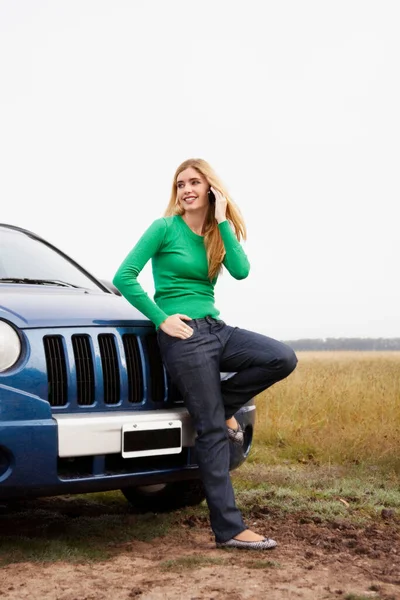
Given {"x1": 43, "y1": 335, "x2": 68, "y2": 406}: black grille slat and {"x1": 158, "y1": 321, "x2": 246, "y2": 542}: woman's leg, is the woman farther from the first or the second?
{"x1": 43, "y1": 335, "x2": 68, "y2": 406}: black grille slat

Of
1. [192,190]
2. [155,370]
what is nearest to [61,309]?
[155,370]

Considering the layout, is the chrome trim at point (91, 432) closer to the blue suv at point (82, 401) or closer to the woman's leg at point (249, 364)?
the blue suv at point (82, 401)

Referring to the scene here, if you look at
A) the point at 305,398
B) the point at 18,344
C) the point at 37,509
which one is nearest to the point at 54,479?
the point at 18,344

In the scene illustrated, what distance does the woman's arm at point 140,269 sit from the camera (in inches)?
153

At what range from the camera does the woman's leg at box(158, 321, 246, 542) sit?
3.86 meters

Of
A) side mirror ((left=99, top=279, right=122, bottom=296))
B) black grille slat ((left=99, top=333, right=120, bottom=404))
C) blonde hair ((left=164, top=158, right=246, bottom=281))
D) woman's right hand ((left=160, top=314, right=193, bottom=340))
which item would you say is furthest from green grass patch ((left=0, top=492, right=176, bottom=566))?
blonde hair ((left=164, top=158, right=246, bottom=281))

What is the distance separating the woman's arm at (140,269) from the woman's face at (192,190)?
16 centimetres

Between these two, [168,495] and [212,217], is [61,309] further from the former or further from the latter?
[168,495]

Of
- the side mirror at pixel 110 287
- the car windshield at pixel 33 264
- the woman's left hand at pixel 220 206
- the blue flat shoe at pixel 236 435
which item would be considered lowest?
the blue flat shoe at pixel 236 435

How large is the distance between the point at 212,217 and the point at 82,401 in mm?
1201

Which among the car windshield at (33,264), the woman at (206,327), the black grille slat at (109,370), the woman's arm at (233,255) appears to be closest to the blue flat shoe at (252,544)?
the woman at (206,327)

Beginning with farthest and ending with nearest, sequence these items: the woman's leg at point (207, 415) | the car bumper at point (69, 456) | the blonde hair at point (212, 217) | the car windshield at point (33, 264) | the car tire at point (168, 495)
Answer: the car tire at point (168, 495) → the car windshield at point (33, 264) → the blonde hair at point (212, 217) → the woman's leg at point (207, 415) → the car bumper at point (69, 456)

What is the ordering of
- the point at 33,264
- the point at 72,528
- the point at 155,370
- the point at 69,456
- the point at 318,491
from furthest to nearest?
the point at 318,491
the point at 33,264
the point at 72,528
the point at 155,370
the point at 69,456

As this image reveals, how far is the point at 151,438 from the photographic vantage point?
3.73 meters
